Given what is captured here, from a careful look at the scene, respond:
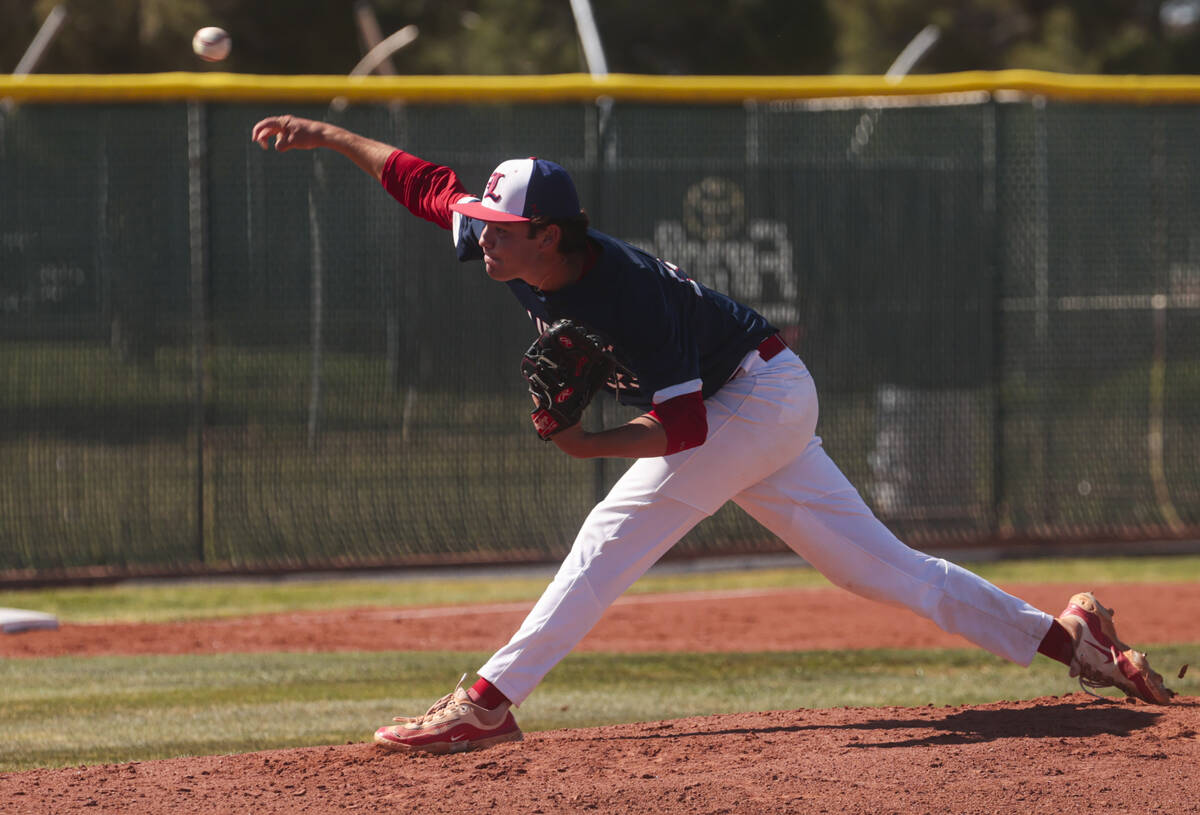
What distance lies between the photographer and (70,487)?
921 cm

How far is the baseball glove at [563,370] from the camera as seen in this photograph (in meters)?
4.23

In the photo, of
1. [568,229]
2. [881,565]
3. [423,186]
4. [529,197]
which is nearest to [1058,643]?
[881,565]

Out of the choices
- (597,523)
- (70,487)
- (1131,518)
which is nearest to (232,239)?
(70,487)

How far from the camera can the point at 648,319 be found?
171 inches

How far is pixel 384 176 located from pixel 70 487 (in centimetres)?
483

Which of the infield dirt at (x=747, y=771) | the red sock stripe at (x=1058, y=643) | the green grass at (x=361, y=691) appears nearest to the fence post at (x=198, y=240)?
the green grass at (x=361, y=691)

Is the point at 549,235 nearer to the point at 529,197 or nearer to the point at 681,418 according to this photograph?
the point at 529,197

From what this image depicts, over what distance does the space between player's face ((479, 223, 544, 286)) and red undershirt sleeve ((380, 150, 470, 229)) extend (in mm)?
589

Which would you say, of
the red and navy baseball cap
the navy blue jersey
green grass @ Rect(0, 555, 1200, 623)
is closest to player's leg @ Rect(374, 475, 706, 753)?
the navy blue jersey

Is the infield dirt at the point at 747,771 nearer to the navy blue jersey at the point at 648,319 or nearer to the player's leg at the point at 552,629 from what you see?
the player's leg at the point at 552,629

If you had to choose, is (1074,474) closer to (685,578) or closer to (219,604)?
(685,578)

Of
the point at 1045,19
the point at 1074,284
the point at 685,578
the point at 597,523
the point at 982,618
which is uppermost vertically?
the point at 1045,19

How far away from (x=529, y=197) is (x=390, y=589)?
5.56 meters

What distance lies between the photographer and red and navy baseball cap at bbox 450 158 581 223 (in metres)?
4.37
